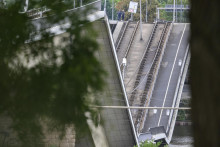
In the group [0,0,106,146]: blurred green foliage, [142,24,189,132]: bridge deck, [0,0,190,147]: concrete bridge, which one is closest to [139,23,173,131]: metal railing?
[0,0,190,147]: concrete bridge

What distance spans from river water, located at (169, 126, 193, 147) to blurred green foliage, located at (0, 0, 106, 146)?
20.0m

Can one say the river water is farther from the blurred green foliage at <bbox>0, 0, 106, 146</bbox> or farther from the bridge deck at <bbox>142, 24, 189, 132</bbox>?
the blurred green foliage at <bbox>0, 0, 106, 146</bbox>

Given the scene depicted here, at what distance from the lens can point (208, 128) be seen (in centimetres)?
94

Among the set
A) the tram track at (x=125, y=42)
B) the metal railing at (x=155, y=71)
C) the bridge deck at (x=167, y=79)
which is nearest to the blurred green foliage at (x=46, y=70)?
the metal railing at (x=155, y=71)

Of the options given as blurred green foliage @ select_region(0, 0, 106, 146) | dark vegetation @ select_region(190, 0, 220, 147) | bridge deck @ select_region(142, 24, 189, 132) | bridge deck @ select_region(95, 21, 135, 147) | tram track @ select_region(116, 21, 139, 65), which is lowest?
bridge deck @ select_region(142, 24, 189, 132)

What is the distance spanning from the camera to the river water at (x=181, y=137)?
2649 cm

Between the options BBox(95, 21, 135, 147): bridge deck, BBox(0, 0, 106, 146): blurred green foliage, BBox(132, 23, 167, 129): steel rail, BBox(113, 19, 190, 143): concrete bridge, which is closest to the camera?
BBox(0, 0, 106, 146): blurred green foliage

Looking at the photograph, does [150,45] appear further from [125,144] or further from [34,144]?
[34,144]

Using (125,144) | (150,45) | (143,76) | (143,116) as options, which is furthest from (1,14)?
(150,45)

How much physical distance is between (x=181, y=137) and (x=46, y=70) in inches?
1010

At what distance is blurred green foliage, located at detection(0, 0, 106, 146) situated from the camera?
157 inches

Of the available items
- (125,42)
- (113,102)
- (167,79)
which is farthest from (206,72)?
(125,42)

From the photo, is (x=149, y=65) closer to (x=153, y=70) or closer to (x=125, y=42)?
(x=153, y=70)

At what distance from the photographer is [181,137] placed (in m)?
29.3
